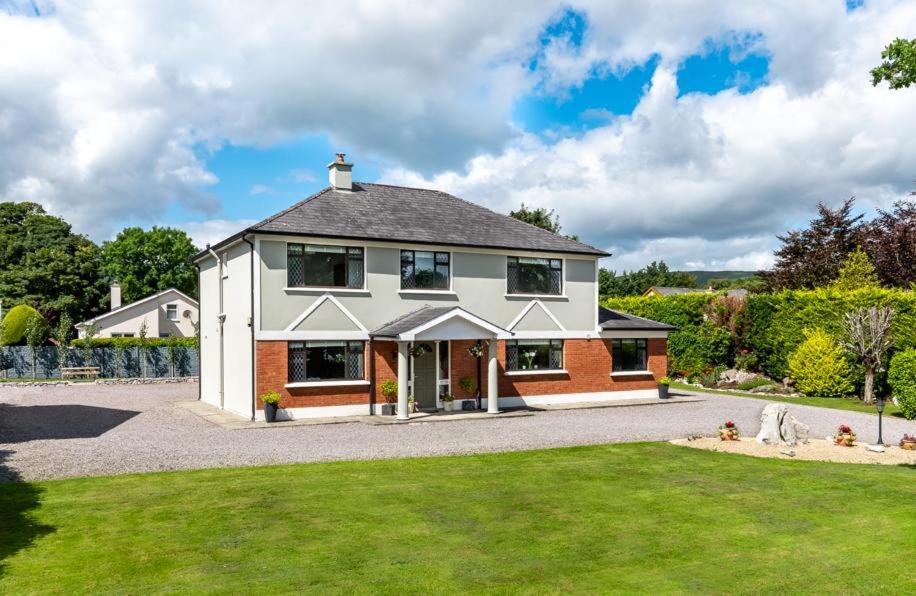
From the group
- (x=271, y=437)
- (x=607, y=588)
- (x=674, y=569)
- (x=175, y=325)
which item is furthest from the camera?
(x=175, y=325)

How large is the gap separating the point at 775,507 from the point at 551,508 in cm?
363

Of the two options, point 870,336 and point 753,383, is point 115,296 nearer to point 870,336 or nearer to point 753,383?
point 753,383

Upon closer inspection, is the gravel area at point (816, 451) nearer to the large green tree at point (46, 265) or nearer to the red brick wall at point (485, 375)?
the red brick wall at point (485, 375)

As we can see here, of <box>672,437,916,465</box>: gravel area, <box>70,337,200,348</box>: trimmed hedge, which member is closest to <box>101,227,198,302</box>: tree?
<box>70,337,200,348</box>: trimmed hedge

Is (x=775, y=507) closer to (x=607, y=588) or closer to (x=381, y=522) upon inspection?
(x=607, y=588)

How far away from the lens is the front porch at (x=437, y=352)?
72.5ft

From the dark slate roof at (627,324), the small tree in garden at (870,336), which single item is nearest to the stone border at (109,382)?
the dark slate roof at (627,324)

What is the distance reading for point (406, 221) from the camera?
2530 centimetres

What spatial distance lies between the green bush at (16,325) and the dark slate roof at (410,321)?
30.8 m

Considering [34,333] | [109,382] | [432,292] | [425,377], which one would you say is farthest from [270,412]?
[34,333]

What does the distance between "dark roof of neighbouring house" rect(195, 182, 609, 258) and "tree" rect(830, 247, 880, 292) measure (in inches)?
609


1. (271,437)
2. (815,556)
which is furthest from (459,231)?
(815,556)

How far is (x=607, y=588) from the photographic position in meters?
7.65

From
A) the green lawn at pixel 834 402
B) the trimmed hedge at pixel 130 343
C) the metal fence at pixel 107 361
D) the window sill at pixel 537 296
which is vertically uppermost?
the window sill at pixel 537 296
